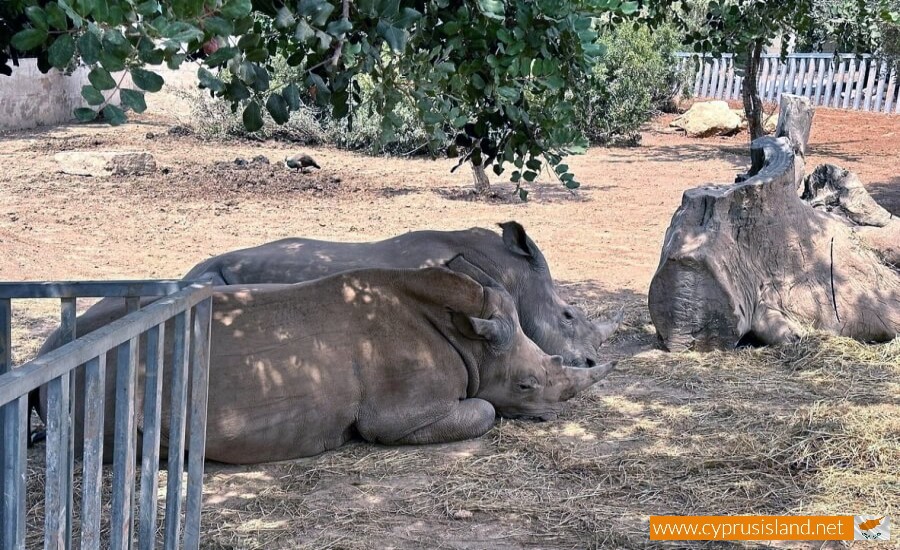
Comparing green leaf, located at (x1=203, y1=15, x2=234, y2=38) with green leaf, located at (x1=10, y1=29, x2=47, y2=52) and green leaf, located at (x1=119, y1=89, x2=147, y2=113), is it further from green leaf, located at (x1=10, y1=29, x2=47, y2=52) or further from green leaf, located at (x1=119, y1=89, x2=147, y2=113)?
green leaf, located at (x1=10, y1=29, x2=47, y2=52)

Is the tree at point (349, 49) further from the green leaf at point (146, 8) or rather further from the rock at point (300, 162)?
the rock at point (300, 162)

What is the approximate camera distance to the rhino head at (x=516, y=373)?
6.05 metres

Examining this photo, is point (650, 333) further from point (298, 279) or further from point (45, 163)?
point (45, 163)

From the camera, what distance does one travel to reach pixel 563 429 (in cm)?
601

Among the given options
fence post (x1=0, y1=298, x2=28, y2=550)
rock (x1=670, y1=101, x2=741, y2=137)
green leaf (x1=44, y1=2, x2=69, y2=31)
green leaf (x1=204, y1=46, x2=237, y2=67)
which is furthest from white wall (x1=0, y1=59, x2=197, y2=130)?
fence post (x1=0, y1=298, x2=28, y2=550)

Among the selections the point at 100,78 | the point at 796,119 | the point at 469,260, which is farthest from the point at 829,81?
the point at 100,78

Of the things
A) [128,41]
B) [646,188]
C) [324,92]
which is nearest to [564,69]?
[324,92]

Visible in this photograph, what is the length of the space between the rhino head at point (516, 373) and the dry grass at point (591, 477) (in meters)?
0.12

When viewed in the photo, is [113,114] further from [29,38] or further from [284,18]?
[284,18]

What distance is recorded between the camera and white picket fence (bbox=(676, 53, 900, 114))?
24.7 meters

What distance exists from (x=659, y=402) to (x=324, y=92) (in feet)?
11.6

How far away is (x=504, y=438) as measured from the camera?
5.84 meters

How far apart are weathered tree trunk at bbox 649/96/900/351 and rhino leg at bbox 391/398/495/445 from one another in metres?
Answer: 2.18

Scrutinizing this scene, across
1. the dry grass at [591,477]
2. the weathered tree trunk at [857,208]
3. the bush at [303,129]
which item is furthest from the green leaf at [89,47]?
the bush at [303,129]
